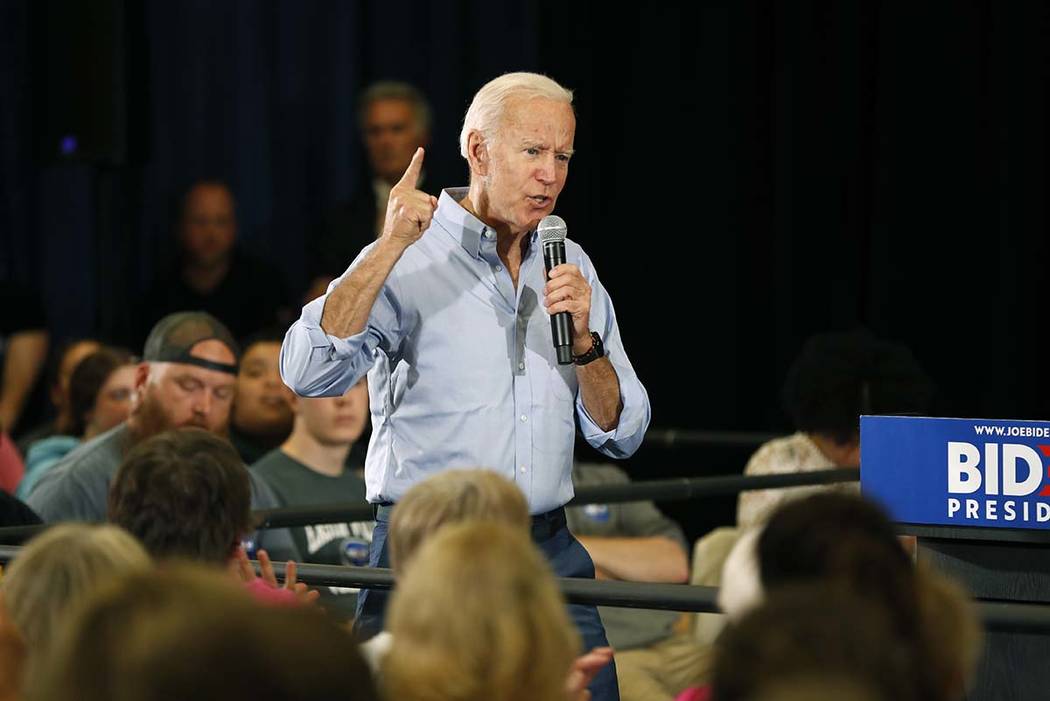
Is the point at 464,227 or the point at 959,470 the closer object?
the point at 959,470

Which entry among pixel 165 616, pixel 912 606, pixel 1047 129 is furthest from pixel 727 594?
pixel 1047 129

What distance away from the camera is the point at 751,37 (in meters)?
6.25

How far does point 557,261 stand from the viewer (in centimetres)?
278

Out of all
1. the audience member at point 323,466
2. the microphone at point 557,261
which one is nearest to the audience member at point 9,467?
the audience member at point 323,466

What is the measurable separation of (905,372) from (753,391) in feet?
4.61

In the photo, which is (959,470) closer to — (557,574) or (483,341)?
(557,574)

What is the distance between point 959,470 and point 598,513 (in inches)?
99.6

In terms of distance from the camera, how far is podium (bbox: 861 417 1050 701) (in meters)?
2.65

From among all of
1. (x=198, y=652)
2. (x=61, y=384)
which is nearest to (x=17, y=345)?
(x=61, y=384)

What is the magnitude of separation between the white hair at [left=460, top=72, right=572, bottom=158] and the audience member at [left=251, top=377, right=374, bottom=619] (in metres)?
1.85

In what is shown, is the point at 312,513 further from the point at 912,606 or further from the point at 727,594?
the point at 912,606

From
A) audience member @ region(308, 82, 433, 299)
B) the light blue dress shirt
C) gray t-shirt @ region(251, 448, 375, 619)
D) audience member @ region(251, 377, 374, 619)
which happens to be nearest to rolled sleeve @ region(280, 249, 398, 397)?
the light blue dress shirt

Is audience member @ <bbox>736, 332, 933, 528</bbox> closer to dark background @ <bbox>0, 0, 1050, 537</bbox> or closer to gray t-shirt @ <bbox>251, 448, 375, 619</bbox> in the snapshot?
dark background @ <bbox>0, 0, 1050, 537</bbox>

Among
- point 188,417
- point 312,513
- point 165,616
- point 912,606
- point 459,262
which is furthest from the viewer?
point 188,417
